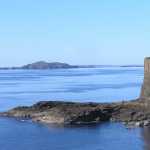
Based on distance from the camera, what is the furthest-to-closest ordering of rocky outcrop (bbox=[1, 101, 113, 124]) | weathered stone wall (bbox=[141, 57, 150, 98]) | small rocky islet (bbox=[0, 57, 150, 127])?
weathered stone wall (bbox=[141, 57, 150, 98]) → rocky outcrop (bbox=[1, 101, 113, 124]) → small rocky islet (bbox=[0, 57, 150, 127])

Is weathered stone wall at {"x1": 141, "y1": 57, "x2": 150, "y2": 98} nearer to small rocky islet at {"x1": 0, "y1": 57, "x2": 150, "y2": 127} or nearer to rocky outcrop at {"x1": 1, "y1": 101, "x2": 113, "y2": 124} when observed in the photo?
small rocky islet at {"x1": 0, "y1": 57, "x2": 150, "y2": 127}

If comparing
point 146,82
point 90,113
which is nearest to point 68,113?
point 90,113

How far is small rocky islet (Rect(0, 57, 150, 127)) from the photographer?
55.1 m

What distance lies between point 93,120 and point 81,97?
29317 mm

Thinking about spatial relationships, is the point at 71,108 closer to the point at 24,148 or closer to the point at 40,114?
the point at 40,114

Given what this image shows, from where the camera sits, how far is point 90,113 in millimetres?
56281

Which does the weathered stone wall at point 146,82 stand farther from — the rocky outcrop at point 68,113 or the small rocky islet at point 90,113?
the rocky outcrop at point 68,113

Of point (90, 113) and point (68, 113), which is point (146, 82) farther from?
point (68, 113)

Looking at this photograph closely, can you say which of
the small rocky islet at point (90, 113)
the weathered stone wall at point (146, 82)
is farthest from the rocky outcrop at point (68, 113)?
the weathered stone wall at point (146, 82)

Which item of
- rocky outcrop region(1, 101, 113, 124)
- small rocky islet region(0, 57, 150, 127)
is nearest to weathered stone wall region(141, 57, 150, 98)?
small rocky islet region(0, 57, 150, 127)

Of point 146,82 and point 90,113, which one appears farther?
point 146,82

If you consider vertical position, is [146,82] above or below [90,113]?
above

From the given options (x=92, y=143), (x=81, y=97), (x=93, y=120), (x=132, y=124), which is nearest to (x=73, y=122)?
(x=93, y=120)

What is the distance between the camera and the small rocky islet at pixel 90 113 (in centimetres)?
5506
